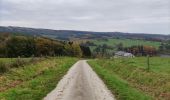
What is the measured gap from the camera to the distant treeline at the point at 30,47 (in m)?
127

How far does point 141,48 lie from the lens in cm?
17775

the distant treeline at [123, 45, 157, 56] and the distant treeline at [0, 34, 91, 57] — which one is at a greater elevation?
the distant treeline at [0, 34, 91, 57]

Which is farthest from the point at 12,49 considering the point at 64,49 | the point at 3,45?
the point at 64,49

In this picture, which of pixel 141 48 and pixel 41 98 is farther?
pixel 141 48

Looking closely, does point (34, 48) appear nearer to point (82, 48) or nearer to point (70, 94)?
point (82, 48)

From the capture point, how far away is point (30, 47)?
13588 centimetres

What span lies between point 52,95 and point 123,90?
5.38 m

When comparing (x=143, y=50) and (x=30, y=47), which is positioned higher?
(x=30, y=47)

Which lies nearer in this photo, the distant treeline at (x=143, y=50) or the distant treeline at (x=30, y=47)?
the distant treeline at (x=30, y=47)

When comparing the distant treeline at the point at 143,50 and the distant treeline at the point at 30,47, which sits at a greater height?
the distant treeline at the point at 30,47

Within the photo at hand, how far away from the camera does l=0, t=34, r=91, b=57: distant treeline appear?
12712 cm

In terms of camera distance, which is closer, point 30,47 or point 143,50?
point 30,47

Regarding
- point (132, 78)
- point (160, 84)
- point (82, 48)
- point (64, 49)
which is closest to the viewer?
point (160, 84)

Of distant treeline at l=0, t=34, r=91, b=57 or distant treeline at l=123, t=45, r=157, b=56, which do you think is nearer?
distant treeline at l=0, t=34, r=91, b=57
